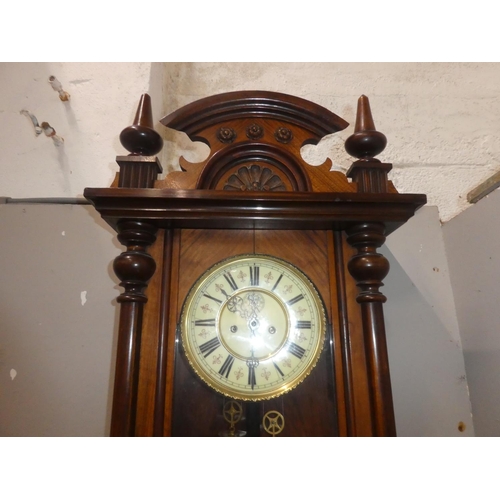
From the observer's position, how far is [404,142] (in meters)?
1.10

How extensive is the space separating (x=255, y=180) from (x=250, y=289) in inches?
8.1

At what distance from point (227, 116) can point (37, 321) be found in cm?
62

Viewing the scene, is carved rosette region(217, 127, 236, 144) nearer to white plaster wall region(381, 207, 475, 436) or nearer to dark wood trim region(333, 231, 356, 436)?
dark wood trim region(333, 231, 356, 436)

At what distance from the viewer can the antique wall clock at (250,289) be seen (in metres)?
0.65

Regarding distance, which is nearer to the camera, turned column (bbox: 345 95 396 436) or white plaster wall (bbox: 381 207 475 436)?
turned column (bbox: 345 95 396 436)

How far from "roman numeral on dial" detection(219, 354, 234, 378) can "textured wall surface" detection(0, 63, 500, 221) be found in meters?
0.56

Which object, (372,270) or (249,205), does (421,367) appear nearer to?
(372,270)

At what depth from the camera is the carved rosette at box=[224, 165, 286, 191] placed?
0.74m

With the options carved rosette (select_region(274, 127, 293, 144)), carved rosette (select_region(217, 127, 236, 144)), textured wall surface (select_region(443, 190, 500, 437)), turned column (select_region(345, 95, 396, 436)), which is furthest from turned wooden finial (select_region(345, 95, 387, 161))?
textured wall surface (select_region(443, 190, 500, 437))

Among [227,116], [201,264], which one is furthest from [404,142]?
[201,264]

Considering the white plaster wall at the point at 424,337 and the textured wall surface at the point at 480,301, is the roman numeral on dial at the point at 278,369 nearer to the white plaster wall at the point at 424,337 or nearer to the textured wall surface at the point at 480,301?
the white plaster wall at the point at 424,337

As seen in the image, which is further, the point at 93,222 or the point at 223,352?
the point at 93,222

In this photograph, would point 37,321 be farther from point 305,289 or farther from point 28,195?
point 305,289

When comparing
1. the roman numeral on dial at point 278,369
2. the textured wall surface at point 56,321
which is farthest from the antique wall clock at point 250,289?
the textured wall surface at point 56,321
